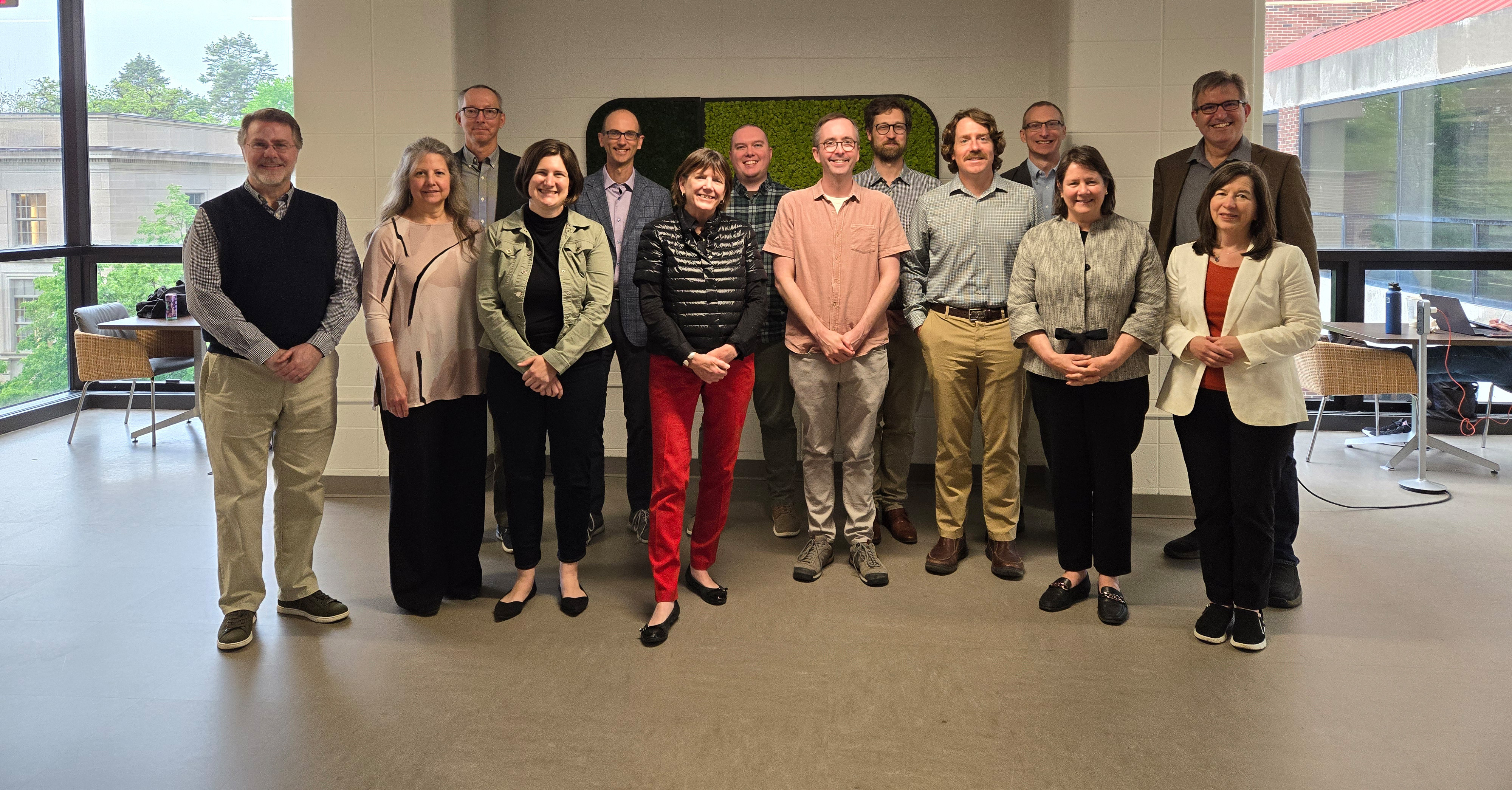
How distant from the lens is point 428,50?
5430 millimetres

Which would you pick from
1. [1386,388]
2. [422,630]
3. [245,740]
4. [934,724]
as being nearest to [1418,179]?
[1386,388]

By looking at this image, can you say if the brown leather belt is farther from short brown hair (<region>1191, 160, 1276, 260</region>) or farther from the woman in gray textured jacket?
short brown hair (<region>1191, 160, 1276, 260</region>)

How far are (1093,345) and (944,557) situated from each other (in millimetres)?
1080

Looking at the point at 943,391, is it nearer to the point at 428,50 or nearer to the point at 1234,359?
the point at 1234,359

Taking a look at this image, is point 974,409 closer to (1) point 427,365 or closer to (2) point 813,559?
(2) point 813,559

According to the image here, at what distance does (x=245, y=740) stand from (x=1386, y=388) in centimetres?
583

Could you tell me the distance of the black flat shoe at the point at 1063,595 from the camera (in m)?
3.94

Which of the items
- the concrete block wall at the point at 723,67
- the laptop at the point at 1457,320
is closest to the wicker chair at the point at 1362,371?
the laptop at the point at 1457,320

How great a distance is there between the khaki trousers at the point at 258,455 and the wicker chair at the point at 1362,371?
505cm

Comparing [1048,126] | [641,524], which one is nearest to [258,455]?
[641,524]

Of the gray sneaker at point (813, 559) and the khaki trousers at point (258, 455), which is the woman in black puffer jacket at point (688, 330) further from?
the khaki trousers at point (258, 455)

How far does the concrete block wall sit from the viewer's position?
16.7 feet

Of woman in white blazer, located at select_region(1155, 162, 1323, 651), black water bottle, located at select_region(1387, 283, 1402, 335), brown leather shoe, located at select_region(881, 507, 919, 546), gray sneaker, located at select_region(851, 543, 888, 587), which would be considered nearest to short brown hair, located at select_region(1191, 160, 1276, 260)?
woman in white blazer, located at select_region(1155, 162, 1323, 651)

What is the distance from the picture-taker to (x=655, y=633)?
362cm
